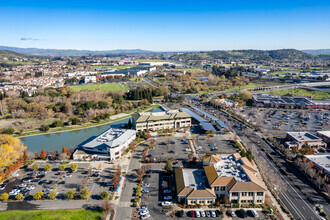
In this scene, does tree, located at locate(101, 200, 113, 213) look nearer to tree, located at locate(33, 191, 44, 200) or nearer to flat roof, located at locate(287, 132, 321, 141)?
tree, located at locate(33, 191, 44, 200)

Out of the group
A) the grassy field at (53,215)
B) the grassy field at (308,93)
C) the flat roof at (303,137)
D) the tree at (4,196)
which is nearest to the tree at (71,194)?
the grassy field at (53,215)

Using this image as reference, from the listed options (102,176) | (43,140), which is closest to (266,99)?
(102,176)

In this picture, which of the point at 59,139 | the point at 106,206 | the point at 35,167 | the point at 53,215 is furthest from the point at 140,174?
the point at 59,139

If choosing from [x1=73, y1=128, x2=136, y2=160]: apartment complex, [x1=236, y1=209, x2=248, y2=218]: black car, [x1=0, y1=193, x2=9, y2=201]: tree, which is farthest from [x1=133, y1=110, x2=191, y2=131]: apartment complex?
[x1=236, y1=209, x2=248, y2=218]: black car

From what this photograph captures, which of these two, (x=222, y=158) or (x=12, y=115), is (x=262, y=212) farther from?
(x=12, y=115)

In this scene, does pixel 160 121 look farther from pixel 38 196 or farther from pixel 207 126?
pixel 38 196

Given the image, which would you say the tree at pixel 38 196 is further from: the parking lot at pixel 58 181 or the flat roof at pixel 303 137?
the flat roof at pixel 303 137
